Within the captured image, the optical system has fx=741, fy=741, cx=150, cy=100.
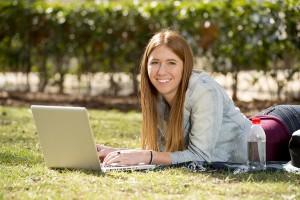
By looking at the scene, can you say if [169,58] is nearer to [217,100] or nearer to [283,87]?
[217,100]

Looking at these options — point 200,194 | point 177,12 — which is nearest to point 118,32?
point 177,12

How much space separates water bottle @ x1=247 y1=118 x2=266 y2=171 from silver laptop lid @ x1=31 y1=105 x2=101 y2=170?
44.1 inches

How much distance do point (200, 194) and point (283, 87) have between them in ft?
23.0

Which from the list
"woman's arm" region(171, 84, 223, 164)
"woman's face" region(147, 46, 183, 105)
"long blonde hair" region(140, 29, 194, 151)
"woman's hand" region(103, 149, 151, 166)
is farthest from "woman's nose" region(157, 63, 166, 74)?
"woman's hand" region(103, 149, 151, 166)

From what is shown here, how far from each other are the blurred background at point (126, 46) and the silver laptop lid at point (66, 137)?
5.61 meters

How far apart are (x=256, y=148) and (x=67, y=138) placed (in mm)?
1383

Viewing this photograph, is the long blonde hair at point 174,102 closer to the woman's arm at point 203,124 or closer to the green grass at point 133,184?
the woman's arm at point 203,124

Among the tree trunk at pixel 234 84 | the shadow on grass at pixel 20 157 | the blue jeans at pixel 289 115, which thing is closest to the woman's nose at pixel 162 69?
the blue jeans at pixel 289 115

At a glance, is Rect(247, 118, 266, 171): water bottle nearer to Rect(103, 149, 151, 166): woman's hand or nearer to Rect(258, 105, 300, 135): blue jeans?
Rect(258, 105, 300, 135): blue jeans

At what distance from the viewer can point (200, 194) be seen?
4.57m

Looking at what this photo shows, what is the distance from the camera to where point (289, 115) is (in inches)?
239

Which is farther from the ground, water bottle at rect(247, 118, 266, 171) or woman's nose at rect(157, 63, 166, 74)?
woman's nose at rect(157, 63, 166, 74)

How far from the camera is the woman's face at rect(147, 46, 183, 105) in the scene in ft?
18.3

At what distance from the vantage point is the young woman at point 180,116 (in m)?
5.47
